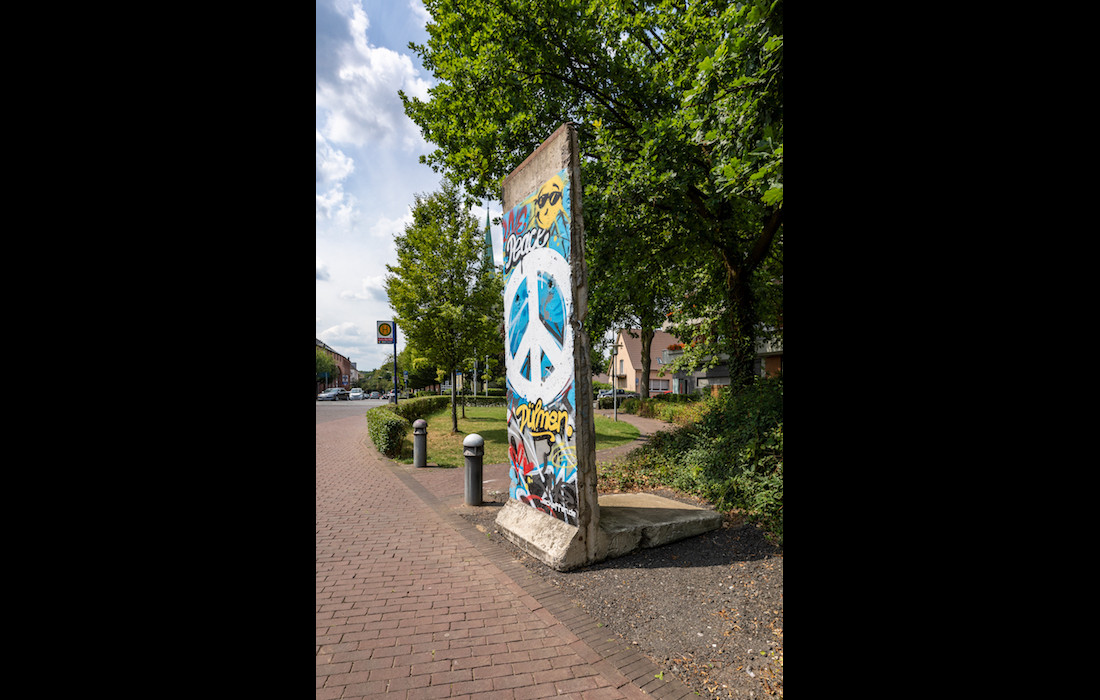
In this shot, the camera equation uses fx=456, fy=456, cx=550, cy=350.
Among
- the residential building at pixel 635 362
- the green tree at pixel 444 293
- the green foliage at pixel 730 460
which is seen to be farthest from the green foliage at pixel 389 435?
the residential building at pixel 635 362

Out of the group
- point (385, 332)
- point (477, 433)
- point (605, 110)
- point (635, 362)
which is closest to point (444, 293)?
point (385, 332)

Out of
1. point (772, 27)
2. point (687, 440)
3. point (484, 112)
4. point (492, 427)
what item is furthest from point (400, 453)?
point (772, 27)

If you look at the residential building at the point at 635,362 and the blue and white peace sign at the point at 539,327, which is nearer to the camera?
the blue and white peace sign at the point at 539,327

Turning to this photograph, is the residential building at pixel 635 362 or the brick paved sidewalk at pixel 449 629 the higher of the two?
the residential building at pixel 635 362

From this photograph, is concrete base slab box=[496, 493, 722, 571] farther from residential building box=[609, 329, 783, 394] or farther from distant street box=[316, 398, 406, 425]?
residential building box=[609, 329, 783, 394]

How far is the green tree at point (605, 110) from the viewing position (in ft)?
25.0

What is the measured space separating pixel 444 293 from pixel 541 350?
9556mm

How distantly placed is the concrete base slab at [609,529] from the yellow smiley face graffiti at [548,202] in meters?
3.44

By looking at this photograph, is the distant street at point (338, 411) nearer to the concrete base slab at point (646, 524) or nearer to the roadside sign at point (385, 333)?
the roadside sign at point (385, 333)
